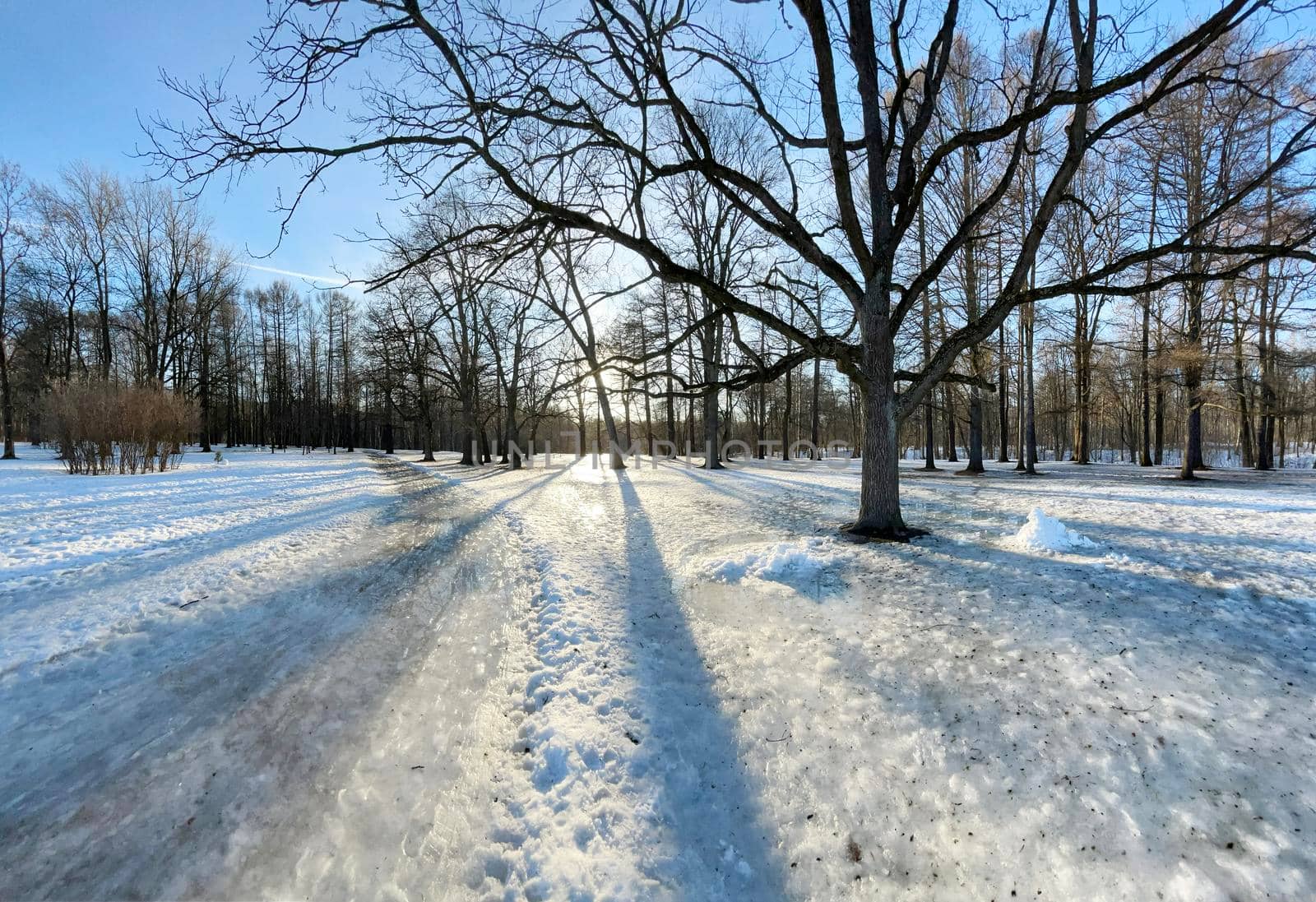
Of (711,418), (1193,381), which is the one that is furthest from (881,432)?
(1193,381)

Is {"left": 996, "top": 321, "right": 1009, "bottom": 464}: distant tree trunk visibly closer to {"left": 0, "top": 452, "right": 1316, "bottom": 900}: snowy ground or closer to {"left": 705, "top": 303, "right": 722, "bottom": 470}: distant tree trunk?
{"left": 705, "top": 303, "right": 722, "bottom": 470}: distant tree trunk

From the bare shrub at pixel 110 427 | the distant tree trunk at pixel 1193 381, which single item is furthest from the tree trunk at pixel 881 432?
the bare shrub at pixel 110 427

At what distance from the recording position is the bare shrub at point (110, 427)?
1622cm

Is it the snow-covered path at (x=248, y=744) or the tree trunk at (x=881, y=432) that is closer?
the snow-covered path at (x=248, y=744)

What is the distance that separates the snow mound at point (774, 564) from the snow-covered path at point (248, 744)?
7.36 ft

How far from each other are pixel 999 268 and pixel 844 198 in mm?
13169

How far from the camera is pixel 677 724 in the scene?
3.06 m

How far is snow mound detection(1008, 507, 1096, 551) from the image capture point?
5746 mm

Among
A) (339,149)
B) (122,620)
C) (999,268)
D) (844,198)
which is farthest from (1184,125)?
(122,620)

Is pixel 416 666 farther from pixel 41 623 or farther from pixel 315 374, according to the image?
pixel 315 374

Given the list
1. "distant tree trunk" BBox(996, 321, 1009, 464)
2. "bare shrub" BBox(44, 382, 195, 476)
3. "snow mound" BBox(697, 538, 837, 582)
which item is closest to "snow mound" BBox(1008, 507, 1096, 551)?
"snow mound" BBox(697, 538, 837, 582)

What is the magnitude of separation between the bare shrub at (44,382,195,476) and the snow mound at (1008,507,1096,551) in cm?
2397

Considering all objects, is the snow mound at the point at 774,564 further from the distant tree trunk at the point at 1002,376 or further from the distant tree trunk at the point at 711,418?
the distant tree trunk at the point at 711,418

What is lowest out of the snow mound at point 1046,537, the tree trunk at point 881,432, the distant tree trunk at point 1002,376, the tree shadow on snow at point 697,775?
the tree shadow on snow at point 697,775
